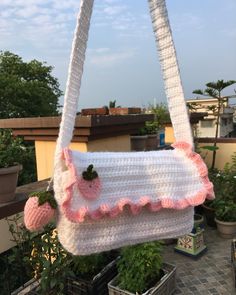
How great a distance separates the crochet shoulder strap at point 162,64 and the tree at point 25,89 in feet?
33.3

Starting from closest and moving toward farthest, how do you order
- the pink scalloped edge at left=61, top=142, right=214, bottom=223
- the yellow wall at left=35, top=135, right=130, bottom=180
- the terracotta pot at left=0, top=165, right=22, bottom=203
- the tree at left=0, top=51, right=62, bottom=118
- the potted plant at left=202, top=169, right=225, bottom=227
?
the pink scalloped edge at left=61, top=142, right=214, bottom=223
the terracotta pot at left=0, top=165, right=22, bottom=203
the yellow wall at left=35, top=135, right=130, bottom=180
the potted plant at left=202, top=169, right=225, bottom=227
the tree at left=0, top=51, right=62, bottom=118

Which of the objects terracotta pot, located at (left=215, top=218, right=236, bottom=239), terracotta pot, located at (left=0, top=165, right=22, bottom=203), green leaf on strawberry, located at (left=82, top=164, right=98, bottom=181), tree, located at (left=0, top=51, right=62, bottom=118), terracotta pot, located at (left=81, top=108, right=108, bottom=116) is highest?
tree, located at (left=0, top=51, right=62, bottom=118)

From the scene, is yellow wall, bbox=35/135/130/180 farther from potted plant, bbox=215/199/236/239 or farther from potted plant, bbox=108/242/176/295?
potted plant, bbox=215/199/236/239

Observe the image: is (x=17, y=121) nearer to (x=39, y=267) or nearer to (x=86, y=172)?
(x=39, y=267)

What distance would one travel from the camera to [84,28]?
2.16 ft

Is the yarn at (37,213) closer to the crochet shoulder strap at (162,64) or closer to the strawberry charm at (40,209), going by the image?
the strawberry charm at (40,209)

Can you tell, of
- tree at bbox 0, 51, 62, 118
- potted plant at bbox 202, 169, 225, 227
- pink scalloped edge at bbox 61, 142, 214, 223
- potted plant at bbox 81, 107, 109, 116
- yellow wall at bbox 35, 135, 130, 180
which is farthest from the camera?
tree at bbox 0, 51, 62, 118

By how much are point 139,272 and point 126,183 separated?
162 centimetres

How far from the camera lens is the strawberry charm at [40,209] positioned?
0.62 meters

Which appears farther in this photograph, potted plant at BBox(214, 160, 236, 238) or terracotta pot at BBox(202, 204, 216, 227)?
terracotta pot at BBox(202, 204, 216, 227)

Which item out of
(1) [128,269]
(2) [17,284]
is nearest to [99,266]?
(1) [128,269]

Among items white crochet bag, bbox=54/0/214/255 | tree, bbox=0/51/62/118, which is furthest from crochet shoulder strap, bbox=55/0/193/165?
tree, bbox=0/51/62/118

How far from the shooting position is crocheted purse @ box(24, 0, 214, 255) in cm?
64

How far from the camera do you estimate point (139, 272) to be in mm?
2107
